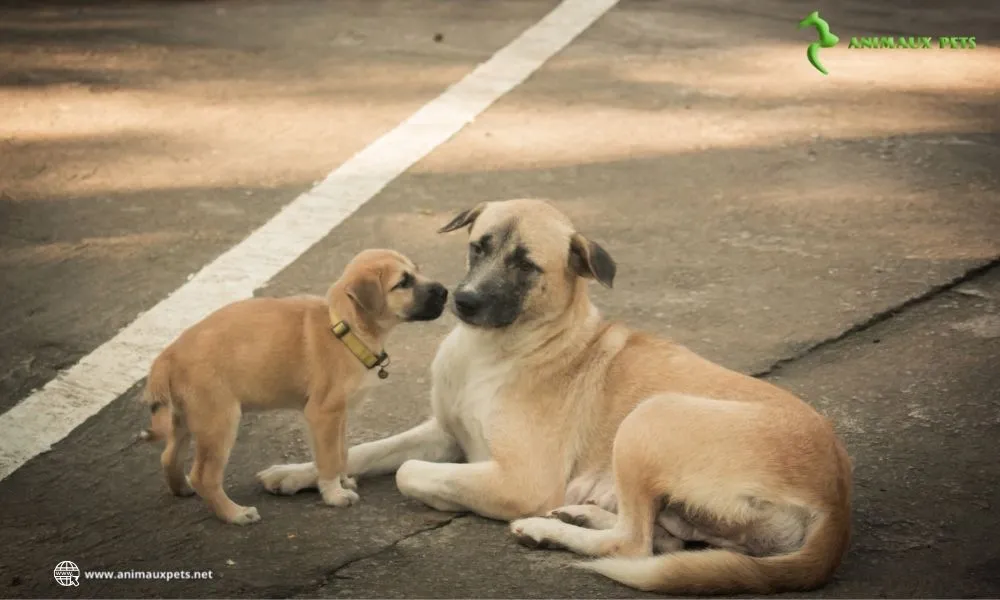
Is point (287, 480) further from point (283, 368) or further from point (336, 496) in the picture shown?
point (283, 368)

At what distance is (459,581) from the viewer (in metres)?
4.79

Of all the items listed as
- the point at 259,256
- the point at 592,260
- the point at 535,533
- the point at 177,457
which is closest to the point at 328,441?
the point at 177,457

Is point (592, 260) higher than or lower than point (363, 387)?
higher

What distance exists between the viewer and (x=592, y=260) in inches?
213

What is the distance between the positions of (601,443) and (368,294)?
1067 millimetres

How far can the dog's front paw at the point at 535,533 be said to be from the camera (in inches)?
199

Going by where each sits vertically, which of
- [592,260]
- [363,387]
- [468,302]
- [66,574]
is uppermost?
[592,260]

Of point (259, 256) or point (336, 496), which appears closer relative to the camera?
point (336, 496)

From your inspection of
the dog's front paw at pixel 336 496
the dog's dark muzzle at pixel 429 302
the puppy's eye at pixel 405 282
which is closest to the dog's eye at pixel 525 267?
the dog's dark muzzle at pixel 429 302

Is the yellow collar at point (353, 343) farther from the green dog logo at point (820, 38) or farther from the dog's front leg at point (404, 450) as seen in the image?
the green dog logo at point (820, 38)


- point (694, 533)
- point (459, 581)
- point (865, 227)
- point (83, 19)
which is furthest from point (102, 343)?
point (83, 19)

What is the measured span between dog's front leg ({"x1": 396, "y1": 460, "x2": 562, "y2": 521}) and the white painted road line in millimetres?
1687

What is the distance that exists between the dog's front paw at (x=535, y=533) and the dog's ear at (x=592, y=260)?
97 centimetres

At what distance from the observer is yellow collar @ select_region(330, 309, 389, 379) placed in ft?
17.3
